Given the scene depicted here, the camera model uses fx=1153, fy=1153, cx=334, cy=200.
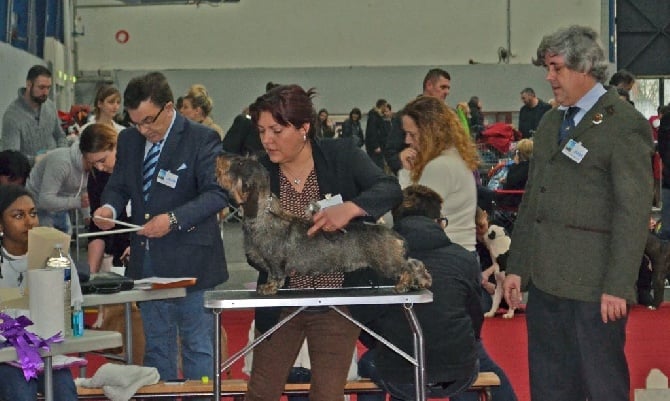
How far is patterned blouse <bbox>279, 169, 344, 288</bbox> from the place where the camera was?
333 centimetres

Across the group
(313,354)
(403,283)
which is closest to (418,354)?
(403,283)

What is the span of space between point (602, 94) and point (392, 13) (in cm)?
1703

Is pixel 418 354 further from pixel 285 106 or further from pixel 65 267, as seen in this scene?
pixel 65 267

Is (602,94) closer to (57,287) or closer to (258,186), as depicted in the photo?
(258,186)

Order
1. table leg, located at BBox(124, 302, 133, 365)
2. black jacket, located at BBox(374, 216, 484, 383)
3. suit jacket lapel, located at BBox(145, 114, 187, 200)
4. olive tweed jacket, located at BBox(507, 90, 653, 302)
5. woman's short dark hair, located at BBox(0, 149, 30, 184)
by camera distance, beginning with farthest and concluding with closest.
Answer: woman's short dark hair, located at BBox(0, 149, 30, 184) → table leg, located at BBox(124, 302, 133, 365) → suit jacket lapel, located at BBox(145, 114, 187, 200) → black jacket, located at BBox(374, 216, 484, 383) → olive tweed jacket, located at BBox(507, 90, 653, 302)

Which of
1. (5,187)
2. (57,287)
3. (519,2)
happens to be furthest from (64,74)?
(57,287)

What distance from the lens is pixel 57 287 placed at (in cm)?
342

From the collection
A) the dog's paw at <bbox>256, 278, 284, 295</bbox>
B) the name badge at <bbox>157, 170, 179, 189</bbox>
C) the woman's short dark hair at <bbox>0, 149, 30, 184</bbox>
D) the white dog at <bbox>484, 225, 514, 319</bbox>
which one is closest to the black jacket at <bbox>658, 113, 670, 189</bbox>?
the white dog at <bbox>484, 225, 514, 319</bbox>

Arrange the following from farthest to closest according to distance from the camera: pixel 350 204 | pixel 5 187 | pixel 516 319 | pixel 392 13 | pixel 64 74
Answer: pixel 392 13 < pixel 64 74 < pixel 516 319 < pixel 5 187 < pixel 350 204

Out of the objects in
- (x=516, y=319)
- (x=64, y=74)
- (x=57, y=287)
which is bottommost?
(x=516, y=319)

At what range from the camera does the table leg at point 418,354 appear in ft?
10.9

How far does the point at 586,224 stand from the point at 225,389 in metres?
1.54

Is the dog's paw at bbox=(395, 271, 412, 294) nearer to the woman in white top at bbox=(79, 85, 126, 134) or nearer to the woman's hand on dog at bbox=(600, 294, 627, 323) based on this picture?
the woman's hand on dog at bbox=(600, 294, 627, 323)

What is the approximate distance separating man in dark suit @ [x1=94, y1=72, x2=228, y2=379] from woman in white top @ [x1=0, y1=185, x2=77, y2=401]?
0.31 m
